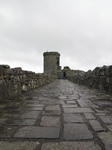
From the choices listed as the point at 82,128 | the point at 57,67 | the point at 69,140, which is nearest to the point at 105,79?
the point at 82,128

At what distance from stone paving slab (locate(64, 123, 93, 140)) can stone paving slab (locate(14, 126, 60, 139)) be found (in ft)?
0.34

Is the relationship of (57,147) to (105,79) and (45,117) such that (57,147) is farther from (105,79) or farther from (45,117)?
(105,79)

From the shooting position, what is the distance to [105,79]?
15.5 feet

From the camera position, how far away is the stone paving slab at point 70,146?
3.42 feet

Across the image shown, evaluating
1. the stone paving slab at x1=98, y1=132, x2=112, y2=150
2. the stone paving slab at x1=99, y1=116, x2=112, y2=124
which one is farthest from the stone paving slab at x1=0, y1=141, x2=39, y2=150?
the stone paving slab at x1=99, y1=116, x2=112, y2=124

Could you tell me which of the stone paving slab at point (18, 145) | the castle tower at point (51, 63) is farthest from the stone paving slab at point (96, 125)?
the castle tower at point (51, 63)

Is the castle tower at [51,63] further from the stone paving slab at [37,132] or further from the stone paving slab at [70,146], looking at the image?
the stone paving slab at [70,146]

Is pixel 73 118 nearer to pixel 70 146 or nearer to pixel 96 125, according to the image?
pixel 96 125

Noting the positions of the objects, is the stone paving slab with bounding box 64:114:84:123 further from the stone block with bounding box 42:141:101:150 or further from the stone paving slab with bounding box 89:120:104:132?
the stone block with bounding box 42:141:101:150

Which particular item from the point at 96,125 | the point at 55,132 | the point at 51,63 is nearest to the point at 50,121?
the point at 55,132

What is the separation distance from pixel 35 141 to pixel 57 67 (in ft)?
101

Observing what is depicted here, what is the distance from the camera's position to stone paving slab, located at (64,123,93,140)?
4.02ft

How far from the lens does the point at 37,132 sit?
1.34 meters

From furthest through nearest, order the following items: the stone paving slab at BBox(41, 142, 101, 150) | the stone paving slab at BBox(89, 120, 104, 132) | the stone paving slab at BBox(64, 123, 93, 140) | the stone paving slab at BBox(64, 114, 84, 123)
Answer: the stone paving slab at BBox(64, 114, 84, 123), the stone paving slab at BBox(89, 120, 104, 132), the stone paving slab at BBox(64, 123, 93, 140), the stone paving slab at BBox(41, 142, 101, 150)
